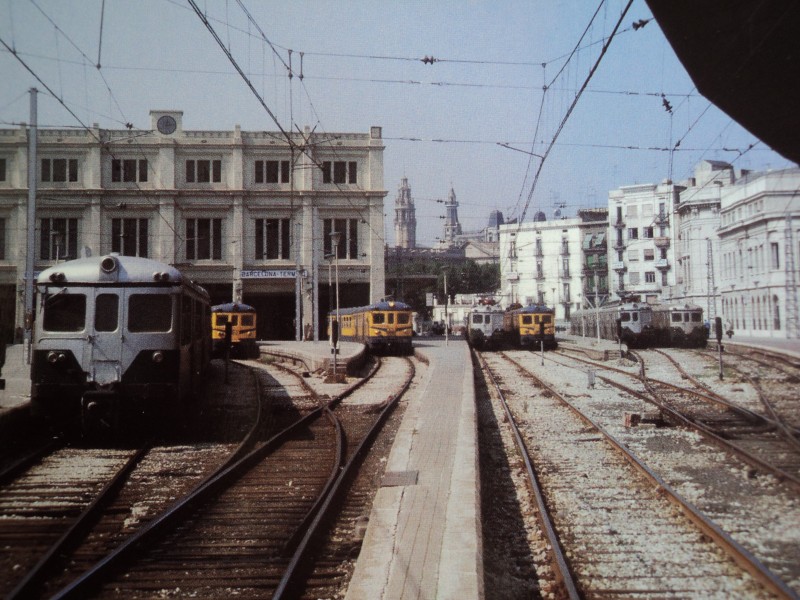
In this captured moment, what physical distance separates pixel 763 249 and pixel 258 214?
39661 millimetres

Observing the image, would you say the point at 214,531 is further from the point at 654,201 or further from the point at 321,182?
the point at 321,182

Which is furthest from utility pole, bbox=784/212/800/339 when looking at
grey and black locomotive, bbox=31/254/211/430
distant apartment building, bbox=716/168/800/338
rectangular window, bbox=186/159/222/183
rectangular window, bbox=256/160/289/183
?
rectangular window, bbox=256/160/289/183

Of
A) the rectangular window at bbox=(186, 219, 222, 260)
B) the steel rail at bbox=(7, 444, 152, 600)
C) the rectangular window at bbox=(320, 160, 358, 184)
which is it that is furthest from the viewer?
the rectangular window at bbox=(320, 160, 358, 184)

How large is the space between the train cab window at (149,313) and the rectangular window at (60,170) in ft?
39.9

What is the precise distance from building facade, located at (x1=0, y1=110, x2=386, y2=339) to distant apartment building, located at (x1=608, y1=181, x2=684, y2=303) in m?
16.4

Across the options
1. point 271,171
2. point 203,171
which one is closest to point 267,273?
point 271,171

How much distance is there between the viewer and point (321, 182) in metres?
44.3

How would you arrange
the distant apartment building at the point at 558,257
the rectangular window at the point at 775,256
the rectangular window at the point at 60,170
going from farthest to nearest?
the distant apartment building at the point at 558,257 < the rectangular window at the point at 60,170 < the rectangular window at the point at 775,256

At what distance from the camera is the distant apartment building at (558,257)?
27078mm

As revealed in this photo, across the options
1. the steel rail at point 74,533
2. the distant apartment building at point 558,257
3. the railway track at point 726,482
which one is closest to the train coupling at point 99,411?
the steel rail at point 74,533

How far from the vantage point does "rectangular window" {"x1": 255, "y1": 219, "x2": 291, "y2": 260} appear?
1686 inches

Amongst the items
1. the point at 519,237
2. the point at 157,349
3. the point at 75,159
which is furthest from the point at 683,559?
the point at 519,237

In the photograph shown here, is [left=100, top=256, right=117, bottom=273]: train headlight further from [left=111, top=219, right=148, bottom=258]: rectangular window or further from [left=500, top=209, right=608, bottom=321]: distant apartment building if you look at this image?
[left=111, top=219, right=148, bottom=258]: rectangular window

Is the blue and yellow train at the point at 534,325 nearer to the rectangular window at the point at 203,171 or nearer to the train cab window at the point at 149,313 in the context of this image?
the rectangular window at the point at 203,171
